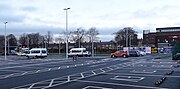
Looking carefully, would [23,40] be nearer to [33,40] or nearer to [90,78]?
[33,40]

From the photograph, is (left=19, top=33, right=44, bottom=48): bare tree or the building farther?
the building

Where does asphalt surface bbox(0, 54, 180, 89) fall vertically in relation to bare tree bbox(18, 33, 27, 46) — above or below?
below

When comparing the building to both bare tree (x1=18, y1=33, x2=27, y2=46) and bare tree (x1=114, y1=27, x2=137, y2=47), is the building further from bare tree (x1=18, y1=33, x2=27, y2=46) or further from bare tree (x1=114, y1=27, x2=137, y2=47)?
bare tree (x1=18, y1=33, x2=27, y2=46)

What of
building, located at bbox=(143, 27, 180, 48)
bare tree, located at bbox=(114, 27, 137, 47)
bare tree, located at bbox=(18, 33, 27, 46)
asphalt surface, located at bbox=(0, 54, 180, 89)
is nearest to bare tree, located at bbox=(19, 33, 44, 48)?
bare tree, located at bbox=(18, 33, 27, 46)

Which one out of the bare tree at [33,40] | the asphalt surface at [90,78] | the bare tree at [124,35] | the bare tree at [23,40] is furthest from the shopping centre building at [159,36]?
the asphalt surface at [90,78]

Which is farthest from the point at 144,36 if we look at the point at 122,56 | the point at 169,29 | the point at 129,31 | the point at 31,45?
the point at 122,56

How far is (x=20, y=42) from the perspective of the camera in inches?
5482

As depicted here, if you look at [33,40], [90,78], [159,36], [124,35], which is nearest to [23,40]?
[33,40]

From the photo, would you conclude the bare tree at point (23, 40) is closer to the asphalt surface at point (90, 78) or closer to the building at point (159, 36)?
the building at point (159, 36)

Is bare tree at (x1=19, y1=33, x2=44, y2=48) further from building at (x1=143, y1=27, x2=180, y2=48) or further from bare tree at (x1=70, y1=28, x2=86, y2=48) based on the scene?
building at (x1=143, y1=27, x2=180, y2=48)

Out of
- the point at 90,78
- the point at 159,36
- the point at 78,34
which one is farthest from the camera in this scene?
the point at 159,36

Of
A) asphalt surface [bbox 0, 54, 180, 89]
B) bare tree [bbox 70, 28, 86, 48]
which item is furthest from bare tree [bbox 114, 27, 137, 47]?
asphalt surface [bbox 0, 54, 180, 89]

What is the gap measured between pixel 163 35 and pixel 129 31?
2724cm

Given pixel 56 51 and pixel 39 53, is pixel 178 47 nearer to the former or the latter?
pixel 39 53
